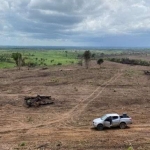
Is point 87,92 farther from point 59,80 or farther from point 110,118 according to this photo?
point 110,118

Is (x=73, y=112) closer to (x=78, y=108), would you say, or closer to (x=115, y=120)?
(x=78, y=108)

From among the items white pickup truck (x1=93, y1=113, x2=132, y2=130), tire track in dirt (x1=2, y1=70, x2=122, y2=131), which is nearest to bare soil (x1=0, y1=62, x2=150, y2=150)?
tire track in dirt (x1=2, y1=70, x2=122, y2=131)

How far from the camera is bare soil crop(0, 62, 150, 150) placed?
26.1m

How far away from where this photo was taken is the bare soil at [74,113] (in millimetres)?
26078

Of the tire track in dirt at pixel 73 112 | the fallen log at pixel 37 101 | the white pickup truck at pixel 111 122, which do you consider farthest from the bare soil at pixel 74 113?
the fallen log at pixel 37 101

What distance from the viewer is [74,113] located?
3819 cm

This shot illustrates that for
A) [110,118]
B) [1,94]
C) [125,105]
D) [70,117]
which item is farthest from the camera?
[1,94]

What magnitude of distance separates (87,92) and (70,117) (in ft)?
52.1

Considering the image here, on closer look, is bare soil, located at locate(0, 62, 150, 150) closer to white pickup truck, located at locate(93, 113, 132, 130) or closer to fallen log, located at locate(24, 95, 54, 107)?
white pickup truck, located at locate(93, 113, 132, 130)

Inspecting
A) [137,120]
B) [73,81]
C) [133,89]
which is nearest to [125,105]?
[137,120]

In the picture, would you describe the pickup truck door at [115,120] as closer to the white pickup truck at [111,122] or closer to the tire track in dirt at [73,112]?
the white pickup truck at [111,122]

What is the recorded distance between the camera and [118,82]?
62.2 m

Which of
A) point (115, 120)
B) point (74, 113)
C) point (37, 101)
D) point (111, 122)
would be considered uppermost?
point (115, 120)

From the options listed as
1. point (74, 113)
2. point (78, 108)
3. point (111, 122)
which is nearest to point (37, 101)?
point (78, 108)
